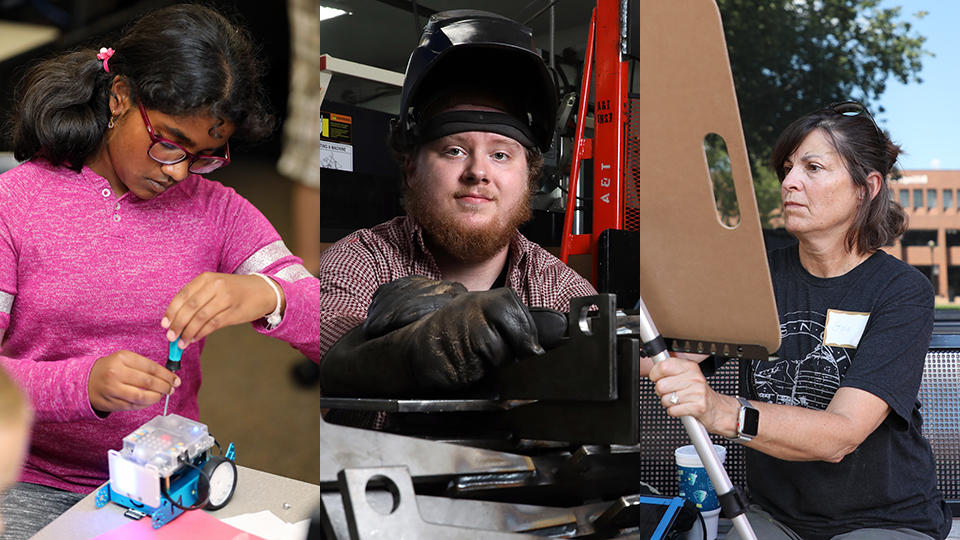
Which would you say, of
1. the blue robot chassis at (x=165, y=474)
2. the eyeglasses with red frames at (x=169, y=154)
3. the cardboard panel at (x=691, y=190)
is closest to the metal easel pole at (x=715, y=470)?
the cardboard panel at (x=691, y=190)

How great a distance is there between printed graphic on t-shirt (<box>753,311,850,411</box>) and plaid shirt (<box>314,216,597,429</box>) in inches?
38.8

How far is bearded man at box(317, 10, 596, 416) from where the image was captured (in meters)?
0.65

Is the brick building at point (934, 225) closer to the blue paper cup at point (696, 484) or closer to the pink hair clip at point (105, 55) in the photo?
the blue paper cup at point (696, 484)

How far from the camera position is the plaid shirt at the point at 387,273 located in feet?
2.25

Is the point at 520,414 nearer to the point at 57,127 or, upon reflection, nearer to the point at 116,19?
the point at 57,127

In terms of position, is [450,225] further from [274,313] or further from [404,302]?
[274,313]

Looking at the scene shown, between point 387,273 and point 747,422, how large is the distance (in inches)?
32.8

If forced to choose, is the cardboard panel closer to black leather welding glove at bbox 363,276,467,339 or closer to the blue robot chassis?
black leather welding glove at bbox 363,276,467,339

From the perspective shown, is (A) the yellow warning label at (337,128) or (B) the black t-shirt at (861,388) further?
(B) the black t-shirt at (861,388)

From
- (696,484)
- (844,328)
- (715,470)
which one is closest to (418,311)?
(715,470)

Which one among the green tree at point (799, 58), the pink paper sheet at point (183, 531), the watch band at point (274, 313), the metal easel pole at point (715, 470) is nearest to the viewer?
the metal easel pole at point (715, 470)

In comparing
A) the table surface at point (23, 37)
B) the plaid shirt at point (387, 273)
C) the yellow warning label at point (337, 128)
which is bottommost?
the plaid shirt at point (387, 273)

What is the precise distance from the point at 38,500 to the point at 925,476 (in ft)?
6.80

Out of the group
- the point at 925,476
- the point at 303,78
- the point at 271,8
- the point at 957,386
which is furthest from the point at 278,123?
the point at 957,386
